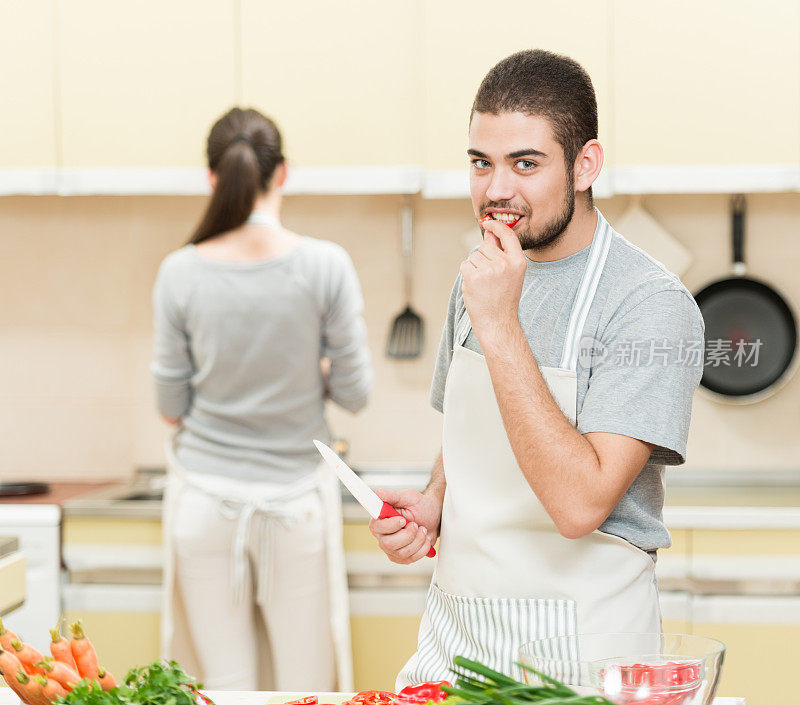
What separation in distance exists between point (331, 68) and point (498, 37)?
42 cm

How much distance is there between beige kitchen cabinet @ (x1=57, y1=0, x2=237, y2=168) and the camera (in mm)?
2516

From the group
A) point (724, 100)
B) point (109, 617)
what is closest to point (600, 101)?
point (724, 100)

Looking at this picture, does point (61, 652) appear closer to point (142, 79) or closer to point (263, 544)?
point (263, 544)

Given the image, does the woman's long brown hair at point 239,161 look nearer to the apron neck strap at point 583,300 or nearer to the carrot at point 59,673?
the apron neck strap at point 583,300

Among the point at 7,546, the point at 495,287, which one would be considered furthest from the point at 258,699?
the point at 7,546

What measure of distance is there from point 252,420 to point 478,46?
3.54 ft

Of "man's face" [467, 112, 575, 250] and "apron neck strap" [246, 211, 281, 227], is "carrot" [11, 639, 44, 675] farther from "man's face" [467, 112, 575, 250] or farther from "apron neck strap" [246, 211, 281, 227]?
"apron neck strap" [246, 211, 281, 227]

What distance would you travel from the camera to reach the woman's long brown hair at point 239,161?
2088 mm

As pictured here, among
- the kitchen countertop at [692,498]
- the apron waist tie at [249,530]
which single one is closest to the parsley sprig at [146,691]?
the apron waist tie at [249,530]

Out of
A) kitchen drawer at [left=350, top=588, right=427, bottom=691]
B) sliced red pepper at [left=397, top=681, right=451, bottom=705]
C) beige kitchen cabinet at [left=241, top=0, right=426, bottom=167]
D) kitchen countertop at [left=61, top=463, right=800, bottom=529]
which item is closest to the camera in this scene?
sliced red pepper at [left=397, top=681, right=451, bottom=705]

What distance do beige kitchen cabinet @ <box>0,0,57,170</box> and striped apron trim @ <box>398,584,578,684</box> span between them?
1.81m

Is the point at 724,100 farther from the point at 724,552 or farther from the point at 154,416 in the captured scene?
the point at 154,416

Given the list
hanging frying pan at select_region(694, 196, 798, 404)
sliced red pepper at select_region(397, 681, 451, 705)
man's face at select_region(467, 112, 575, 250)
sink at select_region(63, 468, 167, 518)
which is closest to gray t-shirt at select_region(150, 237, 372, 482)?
sink at select_region(63, 468, 167, 518)

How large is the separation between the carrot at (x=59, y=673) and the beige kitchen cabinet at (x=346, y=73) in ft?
5.69
